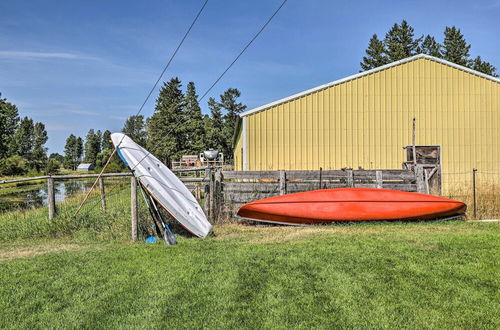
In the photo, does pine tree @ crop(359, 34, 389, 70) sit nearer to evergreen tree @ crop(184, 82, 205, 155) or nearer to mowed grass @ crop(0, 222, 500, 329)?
evergreen tree @ crop(184, 82, 205, 155)

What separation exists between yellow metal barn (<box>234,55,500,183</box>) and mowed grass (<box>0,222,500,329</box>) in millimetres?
7696

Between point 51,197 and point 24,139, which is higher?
point 24,139

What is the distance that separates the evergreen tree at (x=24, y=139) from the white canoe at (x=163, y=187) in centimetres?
6338

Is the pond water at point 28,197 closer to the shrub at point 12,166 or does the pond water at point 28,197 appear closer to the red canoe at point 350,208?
the red canoe at point 350,208

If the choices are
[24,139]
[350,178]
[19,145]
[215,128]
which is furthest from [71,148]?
[350,178]

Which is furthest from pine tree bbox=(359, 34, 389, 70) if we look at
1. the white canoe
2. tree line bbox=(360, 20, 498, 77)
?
the white canoe

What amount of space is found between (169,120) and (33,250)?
48.8 m

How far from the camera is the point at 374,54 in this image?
151ft

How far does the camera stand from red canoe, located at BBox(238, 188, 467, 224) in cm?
813

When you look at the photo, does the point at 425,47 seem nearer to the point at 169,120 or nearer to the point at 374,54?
the point at 374,54

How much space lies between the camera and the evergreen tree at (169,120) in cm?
5175

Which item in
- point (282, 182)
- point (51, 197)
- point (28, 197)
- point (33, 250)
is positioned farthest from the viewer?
point (28, 197)

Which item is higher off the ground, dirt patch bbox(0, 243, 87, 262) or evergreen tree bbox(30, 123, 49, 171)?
evergreen tree bbox(30, 123, 49, 171)

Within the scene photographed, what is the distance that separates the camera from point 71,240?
6.96 metres
